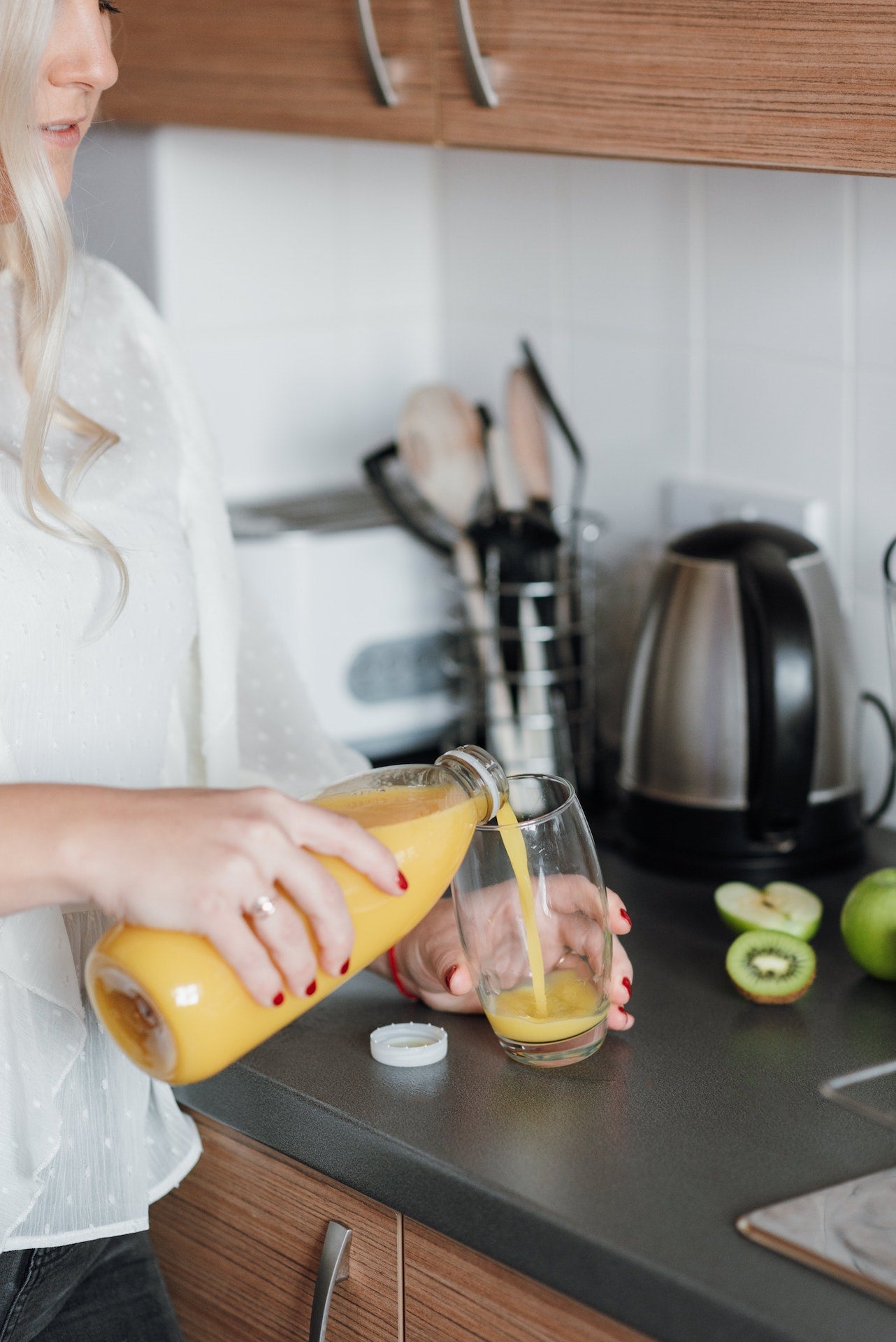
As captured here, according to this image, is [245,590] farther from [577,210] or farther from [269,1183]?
[577,210]

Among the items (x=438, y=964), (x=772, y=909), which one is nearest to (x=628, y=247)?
(x=772, y=909)

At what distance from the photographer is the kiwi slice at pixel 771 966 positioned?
1.05 meters

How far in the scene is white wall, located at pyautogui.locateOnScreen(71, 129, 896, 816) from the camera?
1363mm

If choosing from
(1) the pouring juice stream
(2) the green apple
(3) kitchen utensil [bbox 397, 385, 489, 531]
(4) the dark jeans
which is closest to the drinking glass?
(1) the pouring juice stream

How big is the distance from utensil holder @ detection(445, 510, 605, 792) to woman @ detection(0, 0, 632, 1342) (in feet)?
1.20

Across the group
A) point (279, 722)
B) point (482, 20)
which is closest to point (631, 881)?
point (279, 722)

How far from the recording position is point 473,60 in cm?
111

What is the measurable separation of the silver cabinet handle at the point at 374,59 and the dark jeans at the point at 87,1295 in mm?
861

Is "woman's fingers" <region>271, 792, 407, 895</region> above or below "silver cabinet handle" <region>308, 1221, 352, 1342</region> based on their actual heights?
above

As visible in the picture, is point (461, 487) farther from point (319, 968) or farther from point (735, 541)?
point (319, 968)

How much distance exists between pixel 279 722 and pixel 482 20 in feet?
1.76

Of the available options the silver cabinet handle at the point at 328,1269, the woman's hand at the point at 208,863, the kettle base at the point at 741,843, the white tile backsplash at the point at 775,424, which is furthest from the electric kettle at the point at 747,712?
the woman's hand at the point at 208,863

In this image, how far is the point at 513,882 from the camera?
914 mm

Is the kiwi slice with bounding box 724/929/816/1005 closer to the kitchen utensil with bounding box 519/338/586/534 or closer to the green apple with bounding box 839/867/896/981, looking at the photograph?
the green apple with bounding box 839/867/896/981
